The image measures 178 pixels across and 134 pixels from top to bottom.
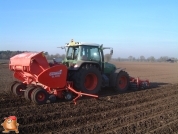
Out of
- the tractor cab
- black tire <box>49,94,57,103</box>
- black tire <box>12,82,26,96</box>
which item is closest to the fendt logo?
black tire <box>49,94,57,103</box>

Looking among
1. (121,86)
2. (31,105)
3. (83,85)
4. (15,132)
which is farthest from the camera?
(121,86)

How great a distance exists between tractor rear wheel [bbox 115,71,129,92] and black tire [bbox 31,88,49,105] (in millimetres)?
3664

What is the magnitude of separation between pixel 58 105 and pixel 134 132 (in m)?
2.70

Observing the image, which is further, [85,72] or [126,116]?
[85,72]

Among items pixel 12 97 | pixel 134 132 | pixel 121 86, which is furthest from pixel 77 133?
pixel 121 86

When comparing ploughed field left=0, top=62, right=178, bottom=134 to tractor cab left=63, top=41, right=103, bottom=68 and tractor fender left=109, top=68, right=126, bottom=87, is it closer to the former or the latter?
tractor fender left=109, top=68, right=126, bottom=87

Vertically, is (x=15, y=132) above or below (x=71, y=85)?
below

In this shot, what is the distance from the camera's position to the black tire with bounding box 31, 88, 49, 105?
260 inches

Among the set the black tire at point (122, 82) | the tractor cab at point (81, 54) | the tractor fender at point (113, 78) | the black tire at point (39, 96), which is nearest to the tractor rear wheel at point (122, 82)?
the black tire at point (122, 82)

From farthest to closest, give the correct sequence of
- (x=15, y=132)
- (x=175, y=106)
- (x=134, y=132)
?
(x=175, y=106) → (x=134, y=132) → (x=15, y=132)

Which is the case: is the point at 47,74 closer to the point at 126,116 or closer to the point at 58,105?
the point at 58,105

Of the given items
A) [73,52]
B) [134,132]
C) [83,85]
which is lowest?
[134,132]

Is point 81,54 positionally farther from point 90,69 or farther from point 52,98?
point 52,98

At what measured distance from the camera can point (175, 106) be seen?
7352mm
